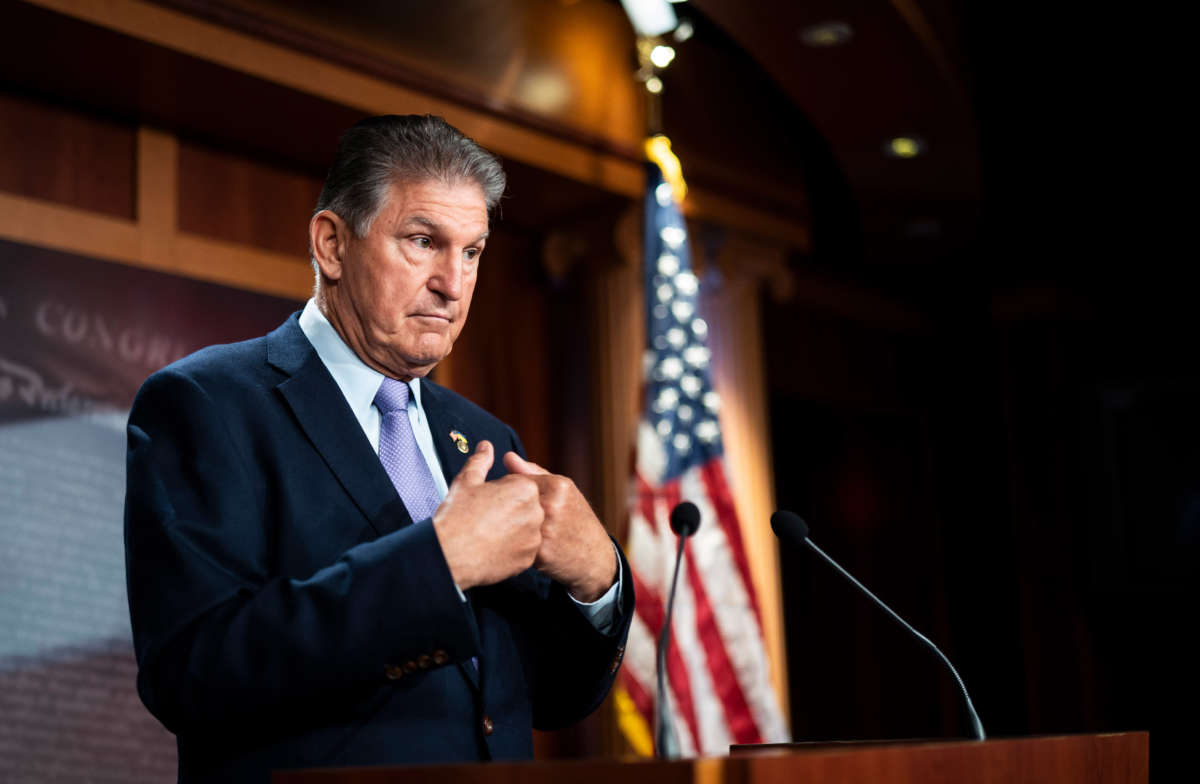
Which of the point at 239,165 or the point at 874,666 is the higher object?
the point at 239,165

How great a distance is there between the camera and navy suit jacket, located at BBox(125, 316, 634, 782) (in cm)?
148

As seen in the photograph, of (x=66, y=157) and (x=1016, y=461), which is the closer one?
(x=66, y=157)

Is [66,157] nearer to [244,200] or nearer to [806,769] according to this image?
[244,200]

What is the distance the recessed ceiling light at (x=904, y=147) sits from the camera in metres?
5.74

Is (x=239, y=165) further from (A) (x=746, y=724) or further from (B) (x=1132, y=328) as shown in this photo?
(B) (x=1132, y=328)

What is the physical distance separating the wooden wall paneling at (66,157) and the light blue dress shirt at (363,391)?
250 cm

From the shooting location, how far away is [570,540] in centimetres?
173

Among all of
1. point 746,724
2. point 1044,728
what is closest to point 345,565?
point 746,724

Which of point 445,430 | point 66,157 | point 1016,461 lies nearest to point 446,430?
point 445,430

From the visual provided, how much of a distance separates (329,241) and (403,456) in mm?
362

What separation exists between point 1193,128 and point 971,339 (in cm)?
233

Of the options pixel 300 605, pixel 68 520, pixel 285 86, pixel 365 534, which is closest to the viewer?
pixel 300 605

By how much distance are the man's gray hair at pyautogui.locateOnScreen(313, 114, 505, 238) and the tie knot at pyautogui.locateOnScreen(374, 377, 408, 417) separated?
225 mm

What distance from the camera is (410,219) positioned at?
1.88 m
